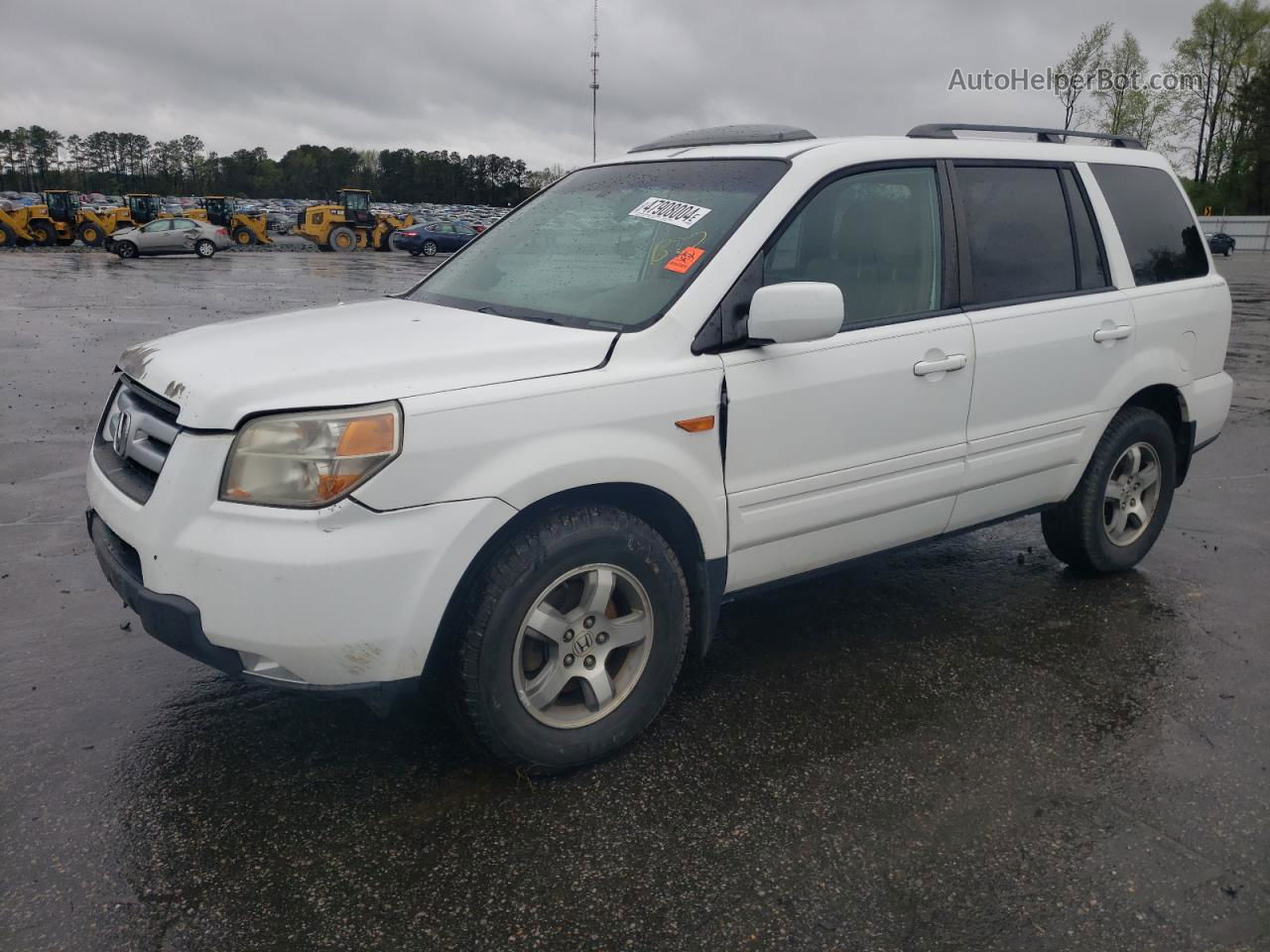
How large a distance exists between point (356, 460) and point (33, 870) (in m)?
1.29

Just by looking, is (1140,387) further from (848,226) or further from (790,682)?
(790,682)

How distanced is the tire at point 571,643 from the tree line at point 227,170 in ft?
366

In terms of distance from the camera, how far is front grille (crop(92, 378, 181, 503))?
110 inches

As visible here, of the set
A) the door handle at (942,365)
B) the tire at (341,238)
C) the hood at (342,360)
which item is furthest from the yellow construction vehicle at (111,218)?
the door handle at (942,365)

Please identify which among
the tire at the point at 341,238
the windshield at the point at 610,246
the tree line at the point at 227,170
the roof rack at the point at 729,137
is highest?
the tree line at the point at 227,170

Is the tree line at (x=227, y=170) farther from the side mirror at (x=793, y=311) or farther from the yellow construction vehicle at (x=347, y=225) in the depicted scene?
the side mirror at (x=793, y=311)

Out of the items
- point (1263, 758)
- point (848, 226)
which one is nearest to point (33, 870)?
point (848, 226)

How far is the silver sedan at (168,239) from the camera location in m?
33.6

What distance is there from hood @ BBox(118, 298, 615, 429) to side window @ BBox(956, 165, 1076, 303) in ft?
5.57

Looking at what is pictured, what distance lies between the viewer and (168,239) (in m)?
34.0

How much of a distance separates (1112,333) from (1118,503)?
2.78ft

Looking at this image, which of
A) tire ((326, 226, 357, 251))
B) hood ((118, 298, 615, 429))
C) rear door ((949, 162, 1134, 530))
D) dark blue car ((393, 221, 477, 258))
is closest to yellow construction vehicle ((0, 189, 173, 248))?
tire ((326, 226, 357, 251))

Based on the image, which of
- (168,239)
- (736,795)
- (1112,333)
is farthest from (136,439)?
(168,239)

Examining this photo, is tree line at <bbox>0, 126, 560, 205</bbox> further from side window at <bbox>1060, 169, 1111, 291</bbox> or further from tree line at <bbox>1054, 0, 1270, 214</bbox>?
side window at <bbox>1060, 169, 1111, 291</bbox>
